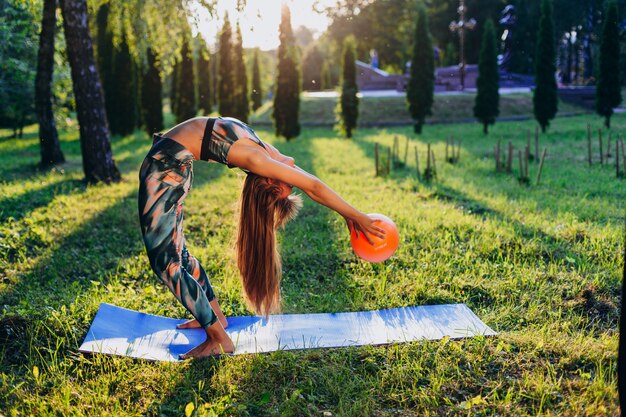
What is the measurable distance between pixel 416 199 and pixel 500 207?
56.5 inches

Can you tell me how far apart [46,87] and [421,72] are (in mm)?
14981

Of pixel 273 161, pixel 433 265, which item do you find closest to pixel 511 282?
pixel 433 265

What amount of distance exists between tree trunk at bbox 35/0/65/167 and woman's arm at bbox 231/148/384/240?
1150cm

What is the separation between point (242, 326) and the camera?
4.74 m

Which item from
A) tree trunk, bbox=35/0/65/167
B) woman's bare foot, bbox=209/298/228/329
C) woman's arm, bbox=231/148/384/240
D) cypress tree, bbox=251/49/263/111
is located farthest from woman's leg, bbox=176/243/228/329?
cypress tree, bbox=251/49/263/111

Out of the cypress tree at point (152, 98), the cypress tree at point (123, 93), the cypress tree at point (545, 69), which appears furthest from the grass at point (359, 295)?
the cypress tree at point (123, 93)

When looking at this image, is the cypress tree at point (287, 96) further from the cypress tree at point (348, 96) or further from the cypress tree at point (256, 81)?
the cypress tree at point (256, 81)

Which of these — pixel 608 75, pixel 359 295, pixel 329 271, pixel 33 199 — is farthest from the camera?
pixel 608 75

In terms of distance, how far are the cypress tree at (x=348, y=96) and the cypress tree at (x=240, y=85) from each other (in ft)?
15.7

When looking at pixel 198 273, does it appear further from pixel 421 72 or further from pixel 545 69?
pixel 545 69

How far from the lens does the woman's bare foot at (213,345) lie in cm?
405

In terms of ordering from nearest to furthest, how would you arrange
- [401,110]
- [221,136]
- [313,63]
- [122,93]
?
1. [221,136]
2. [122,93]
3. [401,110]
4. [313,63]

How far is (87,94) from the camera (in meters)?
10.9

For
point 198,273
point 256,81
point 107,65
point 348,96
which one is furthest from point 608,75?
point 198,273
